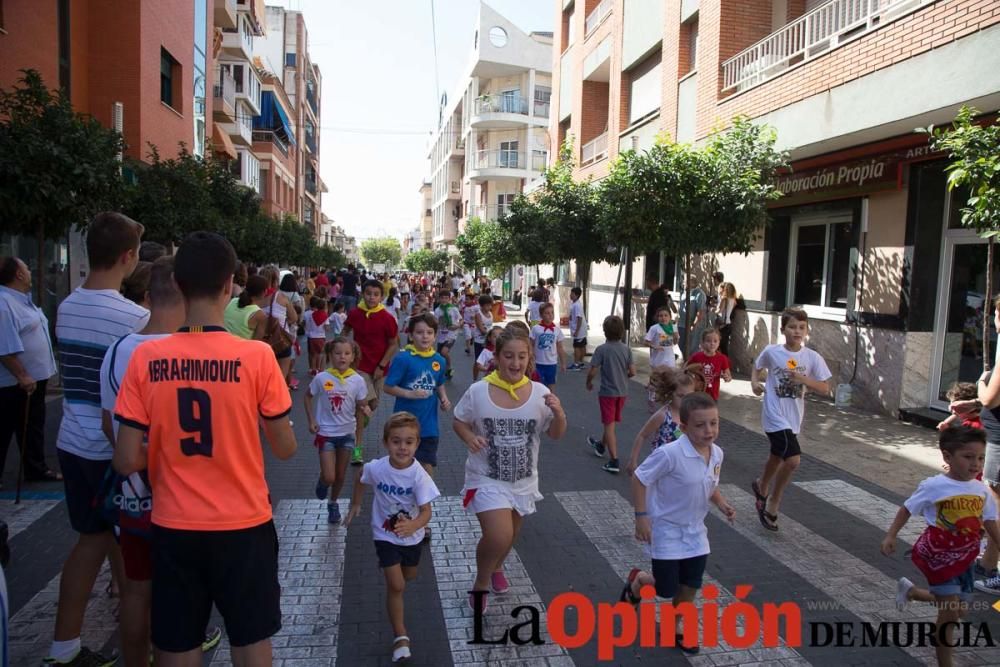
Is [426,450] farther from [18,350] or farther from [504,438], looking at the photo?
[18,350]

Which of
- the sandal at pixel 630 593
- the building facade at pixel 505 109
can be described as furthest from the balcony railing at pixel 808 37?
the building facade at pixel 505 109

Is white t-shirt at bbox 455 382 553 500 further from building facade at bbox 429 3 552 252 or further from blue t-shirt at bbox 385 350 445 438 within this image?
building facade at bbox 429 3 552 252

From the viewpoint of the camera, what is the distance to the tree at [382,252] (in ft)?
470

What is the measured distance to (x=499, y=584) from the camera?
4.53 m

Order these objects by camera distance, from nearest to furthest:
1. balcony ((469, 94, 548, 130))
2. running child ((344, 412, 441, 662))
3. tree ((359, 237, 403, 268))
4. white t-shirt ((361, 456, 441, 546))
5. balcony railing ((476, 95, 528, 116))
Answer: running child ((344, 412, 441, 662)) → white t-shirt ((361, 456, 441, 546)) → balcony ((469, 94, 548, 130)) → balcony railing ((476, 95, 528, 116)) → tree ((359, 237, 403, 268))

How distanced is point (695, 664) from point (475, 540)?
2093mm

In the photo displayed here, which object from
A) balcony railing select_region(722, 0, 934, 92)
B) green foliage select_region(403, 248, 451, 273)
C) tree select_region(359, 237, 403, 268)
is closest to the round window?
green foliage select_region(403, 248, 451, 273)

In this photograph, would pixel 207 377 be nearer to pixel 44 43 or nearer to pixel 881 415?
pixel 881 415

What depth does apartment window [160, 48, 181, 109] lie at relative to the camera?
18.3 m

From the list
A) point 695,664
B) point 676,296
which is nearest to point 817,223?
point 676,296

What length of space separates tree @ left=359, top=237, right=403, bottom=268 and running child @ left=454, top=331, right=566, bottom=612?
135 metres

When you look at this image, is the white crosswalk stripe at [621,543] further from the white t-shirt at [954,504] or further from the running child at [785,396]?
the running child at [785,396]

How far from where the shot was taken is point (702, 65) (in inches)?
583

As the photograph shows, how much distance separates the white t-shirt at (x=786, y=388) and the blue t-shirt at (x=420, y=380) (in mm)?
2621
